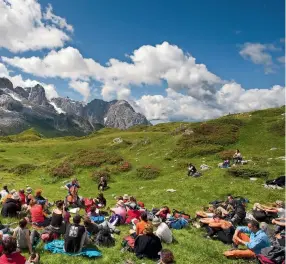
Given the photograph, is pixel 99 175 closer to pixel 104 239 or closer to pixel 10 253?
pixel 104 239

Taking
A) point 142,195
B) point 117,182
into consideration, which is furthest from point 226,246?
point 117,182

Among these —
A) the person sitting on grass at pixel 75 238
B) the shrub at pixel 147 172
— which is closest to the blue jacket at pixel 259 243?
the person sitting on grass at pixel 75 238

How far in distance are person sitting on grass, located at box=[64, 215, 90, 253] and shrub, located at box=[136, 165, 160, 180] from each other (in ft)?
94.4

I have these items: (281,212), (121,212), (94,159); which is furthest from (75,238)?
(94,159)

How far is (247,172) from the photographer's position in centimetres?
3909

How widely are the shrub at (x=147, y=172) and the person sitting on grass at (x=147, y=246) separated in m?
28.3

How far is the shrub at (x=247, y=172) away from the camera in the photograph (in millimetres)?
38125

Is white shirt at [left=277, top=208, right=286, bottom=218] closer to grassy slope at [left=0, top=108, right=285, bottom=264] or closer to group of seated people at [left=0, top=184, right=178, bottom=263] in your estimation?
grassy slope at [left=0, top=108, right=285, bottom=264]

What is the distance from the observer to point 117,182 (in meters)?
45.2

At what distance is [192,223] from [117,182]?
22.0m

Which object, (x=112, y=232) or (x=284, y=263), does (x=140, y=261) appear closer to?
(x=112, y=232)

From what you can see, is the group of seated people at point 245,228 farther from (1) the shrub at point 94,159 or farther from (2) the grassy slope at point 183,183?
(1) the shrub at point 94,159

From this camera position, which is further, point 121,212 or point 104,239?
point 121,212

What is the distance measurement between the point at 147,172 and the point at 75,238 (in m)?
30.2
